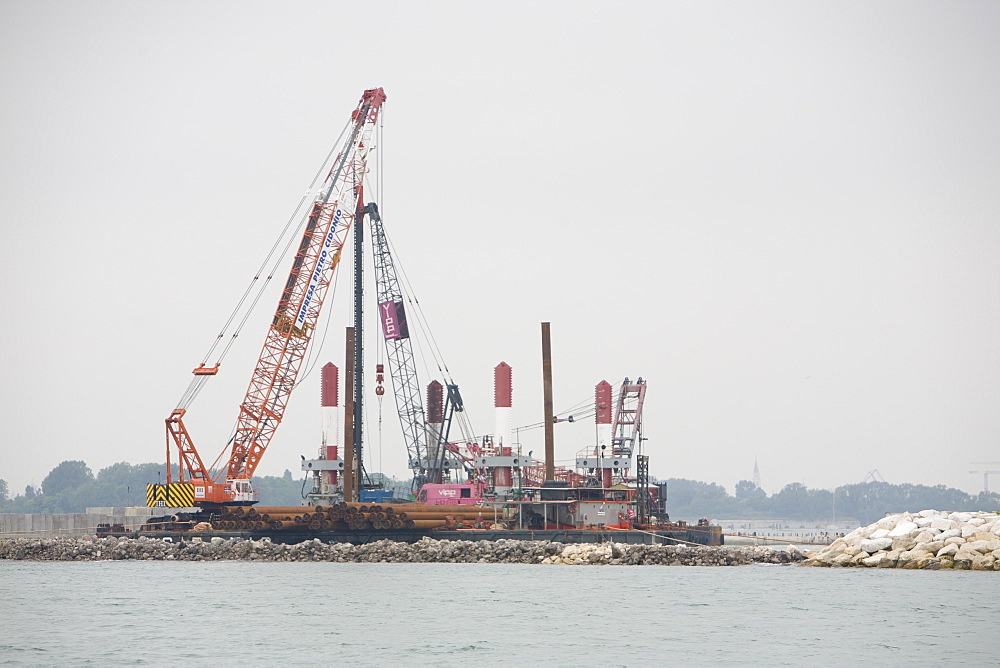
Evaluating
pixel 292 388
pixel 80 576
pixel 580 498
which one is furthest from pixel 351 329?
pixel 80 576

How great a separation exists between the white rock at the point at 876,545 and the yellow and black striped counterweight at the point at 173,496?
1894 inches

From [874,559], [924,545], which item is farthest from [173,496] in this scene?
[924,545]

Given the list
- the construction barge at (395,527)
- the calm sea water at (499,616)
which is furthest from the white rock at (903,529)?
the construction barge at (395,527)

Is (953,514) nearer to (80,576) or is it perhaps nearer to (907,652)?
(907,652)

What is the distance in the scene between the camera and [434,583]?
65375 millimetres

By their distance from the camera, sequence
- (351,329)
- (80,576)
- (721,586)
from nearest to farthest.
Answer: (721,586), (80,576), (351,329)

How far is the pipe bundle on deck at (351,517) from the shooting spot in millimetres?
83812

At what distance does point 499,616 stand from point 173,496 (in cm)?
5076

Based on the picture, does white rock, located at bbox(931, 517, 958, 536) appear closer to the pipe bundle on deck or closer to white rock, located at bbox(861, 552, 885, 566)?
white rock, located at bbox(861, 552, 885, 566)

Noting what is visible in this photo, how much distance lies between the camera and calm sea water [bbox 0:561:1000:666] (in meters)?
42.6

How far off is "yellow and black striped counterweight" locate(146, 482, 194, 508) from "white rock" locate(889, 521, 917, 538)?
49.5 m

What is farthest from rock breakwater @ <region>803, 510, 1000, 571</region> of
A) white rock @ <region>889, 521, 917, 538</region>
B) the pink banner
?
the pink banner

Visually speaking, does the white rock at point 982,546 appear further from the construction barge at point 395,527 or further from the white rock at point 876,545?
the construction barge at point 395,527

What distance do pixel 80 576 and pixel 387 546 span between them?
18.8 meters
